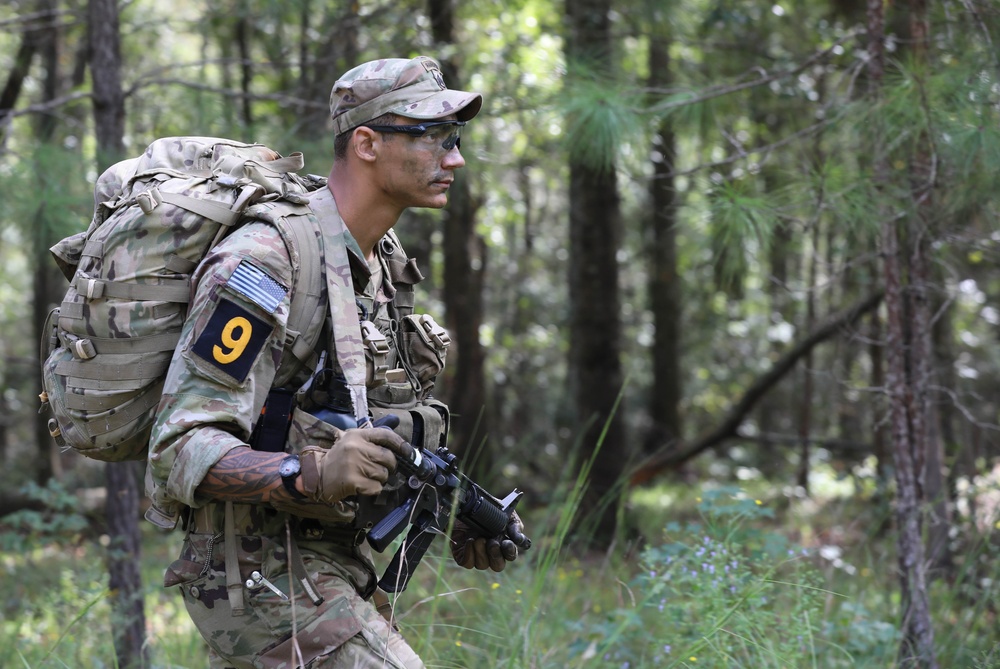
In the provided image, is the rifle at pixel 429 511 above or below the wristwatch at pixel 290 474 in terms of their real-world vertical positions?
below

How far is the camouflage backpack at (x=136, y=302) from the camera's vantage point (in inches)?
84.8

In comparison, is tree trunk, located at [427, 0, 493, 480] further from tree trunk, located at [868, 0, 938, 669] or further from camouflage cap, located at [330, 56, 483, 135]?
camouflage cap, located at [330, 56, 483, 135]

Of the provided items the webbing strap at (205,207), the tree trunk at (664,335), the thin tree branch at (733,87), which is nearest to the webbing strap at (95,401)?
the webbing strap at (205,207)

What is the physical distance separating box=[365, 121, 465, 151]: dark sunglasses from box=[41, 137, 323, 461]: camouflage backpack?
0.30m

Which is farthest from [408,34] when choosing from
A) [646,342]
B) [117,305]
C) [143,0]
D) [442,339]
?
[646,342]

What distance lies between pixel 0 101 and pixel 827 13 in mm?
7160

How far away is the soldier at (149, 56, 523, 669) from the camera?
1.99m

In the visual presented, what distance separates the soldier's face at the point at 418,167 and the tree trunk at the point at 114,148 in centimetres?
260

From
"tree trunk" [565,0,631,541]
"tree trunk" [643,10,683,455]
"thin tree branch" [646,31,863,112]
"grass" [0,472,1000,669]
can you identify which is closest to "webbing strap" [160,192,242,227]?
"grass" [0,472,1000,669]

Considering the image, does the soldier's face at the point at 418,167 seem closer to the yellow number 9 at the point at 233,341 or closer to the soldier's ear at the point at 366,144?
the soldier's ear at the point at 366,144

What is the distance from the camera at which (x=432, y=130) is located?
2.40 m

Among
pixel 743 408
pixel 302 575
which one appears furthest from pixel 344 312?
pixel 743 408

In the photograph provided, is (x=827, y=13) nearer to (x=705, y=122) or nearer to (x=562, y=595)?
(x=705, y=122)

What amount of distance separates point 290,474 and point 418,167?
860 millimetres
